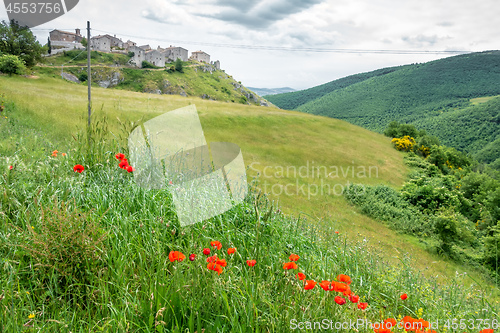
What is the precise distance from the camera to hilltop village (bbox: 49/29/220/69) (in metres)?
72.9

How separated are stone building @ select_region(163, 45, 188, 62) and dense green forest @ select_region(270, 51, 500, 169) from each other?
51.0m

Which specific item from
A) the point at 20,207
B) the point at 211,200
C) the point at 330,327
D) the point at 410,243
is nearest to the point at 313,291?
the point at 330,327

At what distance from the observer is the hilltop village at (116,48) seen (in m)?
72.9

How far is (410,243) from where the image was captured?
590 inches

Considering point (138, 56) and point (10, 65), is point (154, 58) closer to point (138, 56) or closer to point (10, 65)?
point (138, 56)

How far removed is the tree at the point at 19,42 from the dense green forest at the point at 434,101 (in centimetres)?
8617

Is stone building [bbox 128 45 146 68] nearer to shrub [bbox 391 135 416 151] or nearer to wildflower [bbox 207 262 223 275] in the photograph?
shrub [bbox 391 135 416 151]

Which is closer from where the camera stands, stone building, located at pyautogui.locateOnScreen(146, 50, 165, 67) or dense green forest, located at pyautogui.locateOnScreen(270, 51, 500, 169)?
stone building, located at pyautogui.locateOnScreen(146, 50, 165, 67)

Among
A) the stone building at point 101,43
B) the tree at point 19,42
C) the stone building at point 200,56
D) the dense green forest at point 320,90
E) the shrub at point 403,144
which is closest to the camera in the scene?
the tree at point 19,42

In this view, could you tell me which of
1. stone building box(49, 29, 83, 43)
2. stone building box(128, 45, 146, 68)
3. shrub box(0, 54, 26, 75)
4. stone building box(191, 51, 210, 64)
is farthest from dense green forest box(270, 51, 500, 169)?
shrub box(0, 54, 26, 75)

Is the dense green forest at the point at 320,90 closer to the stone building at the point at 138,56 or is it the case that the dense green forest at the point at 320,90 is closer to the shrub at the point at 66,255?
the stone building at the point at 138,56

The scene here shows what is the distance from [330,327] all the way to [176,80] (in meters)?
86.5

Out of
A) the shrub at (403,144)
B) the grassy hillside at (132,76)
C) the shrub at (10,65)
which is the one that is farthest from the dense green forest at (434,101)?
the shrub at (10,65)

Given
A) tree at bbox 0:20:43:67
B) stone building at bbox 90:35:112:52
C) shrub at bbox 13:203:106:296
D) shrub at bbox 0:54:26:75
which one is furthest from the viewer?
stone building at bbox 90:35:112:52
